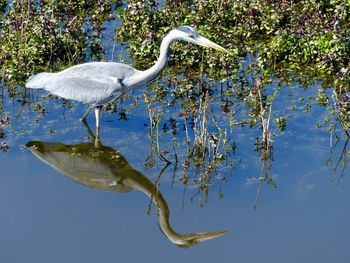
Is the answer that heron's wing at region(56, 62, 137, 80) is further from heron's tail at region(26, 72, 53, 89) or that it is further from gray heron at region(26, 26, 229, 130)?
heron's tail at region(26, 72, 53, 89)

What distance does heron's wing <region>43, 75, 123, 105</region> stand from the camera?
11258 millimetres

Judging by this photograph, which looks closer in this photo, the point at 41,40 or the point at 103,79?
the point at 103,79

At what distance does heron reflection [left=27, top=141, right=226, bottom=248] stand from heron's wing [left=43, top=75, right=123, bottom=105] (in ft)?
2.20

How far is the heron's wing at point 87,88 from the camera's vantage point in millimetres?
11258

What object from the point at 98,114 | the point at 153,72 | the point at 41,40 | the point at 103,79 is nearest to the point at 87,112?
the point at 98,114

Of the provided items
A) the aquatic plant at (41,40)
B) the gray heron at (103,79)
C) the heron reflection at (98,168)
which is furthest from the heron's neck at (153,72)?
the aquatic plant at (41,40)

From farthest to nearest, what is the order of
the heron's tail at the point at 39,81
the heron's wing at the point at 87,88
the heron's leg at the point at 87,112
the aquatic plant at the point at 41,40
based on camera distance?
1. the aquatic plant at the point at 41,40
2. the heron's leg at the point at 87,112
3. the heron's tail at the point at 39,81
4. the heron's wing at the point at 87,88

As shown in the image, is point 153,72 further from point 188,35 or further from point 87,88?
point 87,88

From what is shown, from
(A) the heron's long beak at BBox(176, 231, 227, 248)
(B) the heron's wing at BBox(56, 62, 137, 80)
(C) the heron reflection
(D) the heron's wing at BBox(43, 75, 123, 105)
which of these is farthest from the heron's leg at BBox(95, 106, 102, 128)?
(A) the heron's long beak at BBox(176, 231, 227, 248)

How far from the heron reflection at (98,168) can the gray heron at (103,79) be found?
1.71ft

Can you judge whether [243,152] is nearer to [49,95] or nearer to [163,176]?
[163,176]

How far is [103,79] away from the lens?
11.3 metres

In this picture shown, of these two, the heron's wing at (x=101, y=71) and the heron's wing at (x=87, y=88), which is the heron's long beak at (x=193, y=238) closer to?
the heron's wing at (x=87, y=88)

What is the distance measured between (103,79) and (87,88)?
11.1 inches
